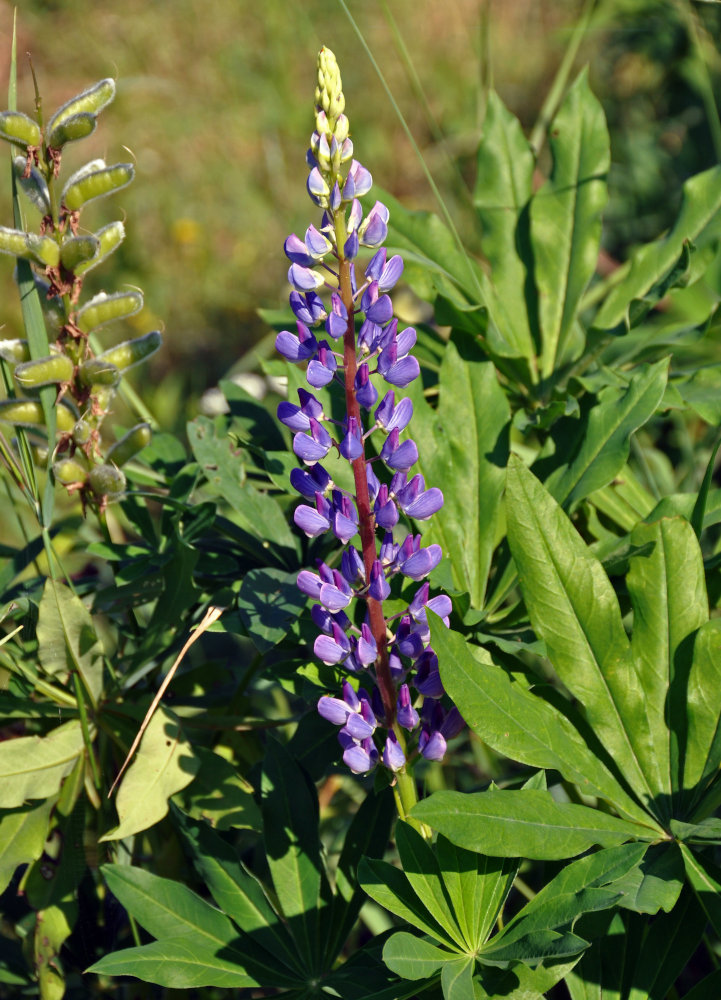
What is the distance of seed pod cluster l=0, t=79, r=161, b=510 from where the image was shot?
46.1 inches

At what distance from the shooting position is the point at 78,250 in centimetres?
117

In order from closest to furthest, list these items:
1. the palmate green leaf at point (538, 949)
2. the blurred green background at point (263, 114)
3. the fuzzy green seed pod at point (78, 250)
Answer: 1. the palmate green leaf at point (538, 949)
2. the fuzzy green seed pod at point (78, 250)
3. the blurred green background at point (263, 114)

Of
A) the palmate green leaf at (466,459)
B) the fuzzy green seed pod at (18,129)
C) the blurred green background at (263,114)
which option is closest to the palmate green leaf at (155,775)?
the palmate green leaf at (466,459)

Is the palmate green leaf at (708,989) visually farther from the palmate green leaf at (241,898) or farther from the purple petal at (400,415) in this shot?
the purple petal at (400,415)

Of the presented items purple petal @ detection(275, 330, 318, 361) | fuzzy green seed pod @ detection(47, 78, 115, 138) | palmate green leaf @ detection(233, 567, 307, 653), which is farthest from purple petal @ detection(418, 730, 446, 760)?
fuzzy green seed pod @ detection(47, 78, 115, 138)

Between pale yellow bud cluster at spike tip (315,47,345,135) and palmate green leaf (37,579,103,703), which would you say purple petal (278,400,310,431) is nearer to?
pale yellow bud cluster at spike tip (315,47,345,135)

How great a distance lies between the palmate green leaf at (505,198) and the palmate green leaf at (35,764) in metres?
0.96

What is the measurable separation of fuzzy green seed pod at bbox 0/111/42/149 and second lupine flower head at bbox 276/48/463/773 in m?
0.40

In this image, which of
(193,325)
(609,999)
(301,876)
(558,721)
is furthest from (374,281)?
(193,325)

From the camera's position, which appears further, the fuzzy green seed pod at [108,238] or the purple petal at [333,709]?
the fuzzy green seed pod at [108,238]

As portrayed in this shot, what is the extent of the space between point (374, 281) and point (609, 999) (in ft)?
2.86

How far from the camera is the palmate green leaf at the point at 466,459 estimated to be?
1294 millimetres

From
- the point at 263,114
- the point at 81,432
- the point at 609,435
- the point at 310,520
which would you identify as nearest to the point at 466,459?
the point at 609,435

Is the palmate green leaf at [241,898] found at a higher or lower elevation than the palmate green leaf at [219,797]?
lower
